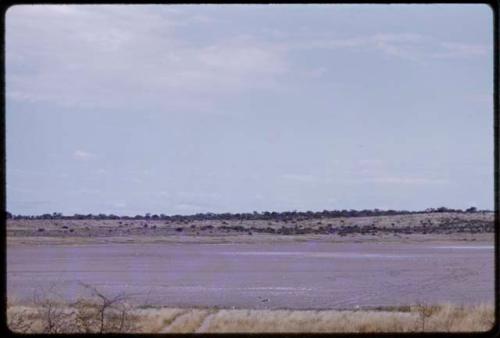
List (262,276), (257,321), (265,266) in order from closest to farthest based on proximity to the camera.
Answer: (257,321), (262,276), (265,266)

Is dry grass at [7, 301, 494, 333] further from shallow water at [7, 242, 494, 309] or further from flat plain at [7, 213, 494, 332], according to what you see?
shallow water at [7, 242, 494, 309]

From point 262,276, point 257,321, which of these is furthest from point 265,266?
point 257,321

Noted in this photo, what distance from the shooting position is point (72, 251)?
140 feet

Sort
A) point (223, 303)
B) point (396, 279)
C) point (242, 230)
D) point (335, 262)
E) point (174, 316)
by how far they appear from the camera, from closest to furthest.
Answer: point (174, 316), point (223, 303), point (396, 279), point (335, 262), point (242, 230)

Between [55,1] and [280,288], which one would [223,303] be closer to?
[280,288]

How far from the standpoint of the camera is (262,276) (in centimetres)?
2773

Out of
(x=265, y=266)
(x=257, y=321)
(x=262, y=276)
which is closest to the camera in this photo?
(x=257, y=321)

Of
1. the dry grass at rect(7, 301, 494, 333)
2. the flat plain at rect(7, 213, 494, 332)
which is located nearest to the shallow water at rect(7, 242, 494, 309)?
the flat plain at rect(7, 213, 494, 332)

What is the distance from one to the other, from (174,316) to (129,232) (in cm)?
4584

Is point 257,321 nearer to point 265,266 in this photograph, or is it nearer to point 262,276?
point 262,276

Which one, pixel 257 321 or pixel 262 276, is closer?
pixel 257 321

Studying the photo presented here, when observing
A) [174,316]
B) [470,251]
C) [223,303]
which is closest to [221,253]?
[470,251]

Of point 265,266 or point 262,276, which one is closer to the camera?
point 262,276

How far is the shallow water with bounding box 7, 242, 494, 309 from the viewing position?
2009 centimetres
